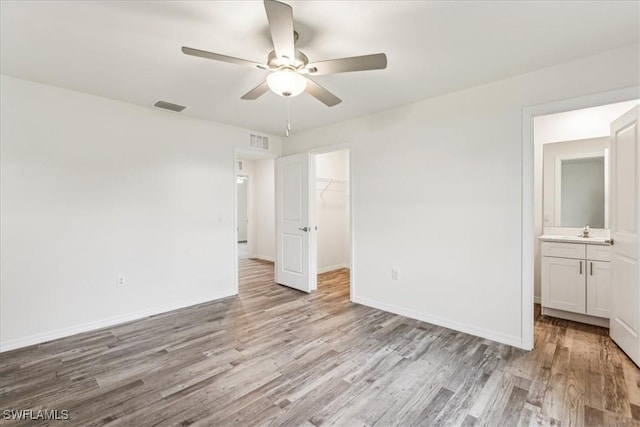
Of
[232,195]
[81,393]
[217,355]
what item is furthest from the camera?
[232,195]

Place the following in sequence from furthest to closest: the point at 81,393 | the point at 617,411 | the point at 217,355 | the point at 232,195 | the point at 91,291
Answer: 1. the point at 232,195
2. the point at 91,291
3. the point at 217,355
4. the point at 81,393
5. the point at 617,411

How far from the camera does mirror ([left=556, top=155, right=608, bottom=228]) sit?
11.1 feet

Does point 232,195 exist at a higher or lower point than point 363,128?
lower

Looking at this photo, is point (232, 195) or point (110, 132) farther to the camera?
point (232, 195)

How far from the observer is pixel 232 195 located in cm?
421

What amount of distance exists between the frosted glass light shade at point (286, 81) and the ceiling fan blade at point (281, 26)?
102 millimetres

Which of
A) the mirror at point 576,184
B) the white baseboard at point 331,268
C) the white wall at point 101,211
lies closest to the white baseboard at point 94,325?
the white wall at point 101,211

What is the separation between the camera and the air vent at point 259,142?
4.43m

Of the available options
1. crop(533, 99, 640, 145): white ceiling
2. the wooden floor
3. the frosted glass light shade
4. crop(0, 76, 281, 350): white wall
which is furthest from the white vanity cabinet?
crop(0, 76, 281, 350): white wall

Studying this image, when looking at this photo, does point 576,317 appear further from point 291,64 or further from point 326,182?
point 326,182

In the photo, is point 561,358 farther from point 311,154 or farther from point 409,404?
point 311,154

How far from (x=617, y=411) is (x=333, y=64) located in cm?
281

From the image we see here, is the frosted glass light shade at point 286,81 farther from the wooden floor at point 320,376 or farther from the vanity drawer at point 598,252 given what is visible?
the vanity drawer at point 598,252

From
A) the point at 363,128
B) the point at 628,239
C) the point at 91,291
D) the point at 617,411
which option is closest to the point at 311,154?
the point at 363,128
